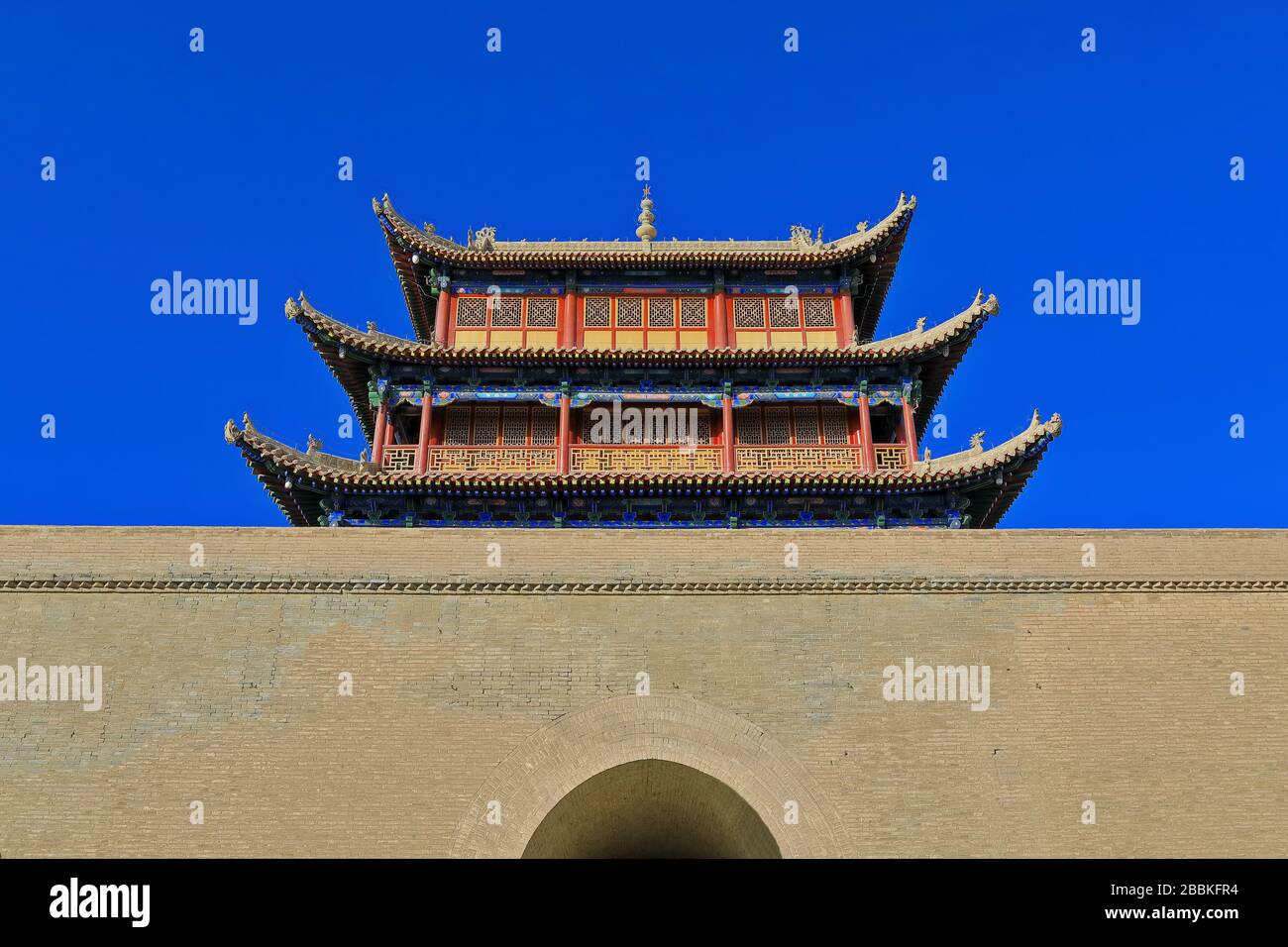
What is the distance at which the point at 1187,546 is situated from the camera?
10.1m

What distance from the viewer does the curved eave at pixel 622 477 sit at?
1488cm

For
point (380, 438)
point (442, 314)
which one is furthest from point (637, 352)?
point (380, 438)

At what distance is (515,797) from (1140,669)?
5.81 m

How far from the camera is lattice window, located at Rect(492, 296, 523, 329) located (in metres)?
17.3

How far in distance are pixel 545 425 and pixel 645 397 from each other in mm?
1683

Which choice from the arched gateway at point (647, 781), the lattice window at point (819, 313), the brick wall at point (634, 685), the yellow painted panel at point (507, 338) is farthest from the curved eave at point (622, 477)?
the arched gateway at point (647, 781)

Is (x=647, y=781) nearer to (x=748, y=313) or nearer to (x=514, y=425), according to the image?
(x=514, y=425)

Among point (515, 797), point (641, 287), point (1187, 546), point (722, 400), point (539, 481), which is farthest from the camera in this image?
point (641, 287)

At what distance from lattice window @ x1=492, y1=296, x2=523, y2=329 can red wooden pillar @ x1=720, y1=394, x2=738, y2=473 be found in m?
3.82

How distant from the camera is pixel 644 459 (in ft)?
52.4

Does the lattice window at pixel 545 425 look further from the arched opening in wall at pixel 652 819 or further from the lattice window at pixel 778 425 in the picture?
the arched opening in wall at pixel 652 819

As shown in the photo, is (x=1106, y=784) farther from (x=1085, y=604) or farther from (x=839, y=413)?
(x=839, y=413)

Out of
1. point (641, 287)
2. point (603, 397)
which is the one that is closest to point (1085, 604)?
point (603, 397)

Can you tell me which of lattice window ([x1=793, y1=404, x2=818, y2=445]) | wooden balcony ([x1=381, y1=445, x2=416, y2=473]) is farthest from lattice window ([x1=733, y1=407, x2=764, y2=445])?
wooden balcony ([x1=381, y1=445, x2=416, y2=473])
